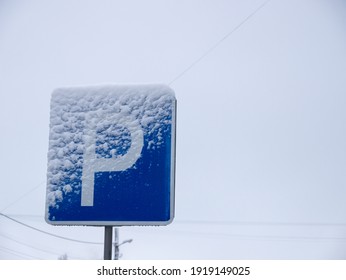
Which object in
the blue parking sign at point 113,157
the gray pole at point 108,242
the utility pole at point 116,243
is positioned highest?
the blue parking sign at point 113,157

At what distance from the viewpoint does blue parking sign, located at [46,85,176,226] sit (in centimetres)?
113

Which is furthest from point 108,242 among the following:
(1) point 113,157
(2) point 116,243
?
(2) point 116,243

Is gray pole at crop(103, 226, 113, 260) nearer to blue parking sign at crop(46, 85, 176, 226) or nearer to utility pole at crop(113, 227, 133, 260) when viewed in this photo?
blue parking sign at crop(46, 85, 176, 226)

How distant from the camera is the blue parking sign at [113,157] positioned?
1.13 meters

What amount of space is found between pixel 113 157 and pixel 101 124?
0.33 ft

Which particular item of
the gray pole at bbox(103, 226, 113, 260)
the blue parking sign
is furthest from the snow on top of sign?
the gray pole at bbox(103, 226, 113, 260)

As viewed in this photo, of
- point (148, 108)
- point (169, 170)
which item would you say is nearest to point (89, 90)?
point (148, 108)

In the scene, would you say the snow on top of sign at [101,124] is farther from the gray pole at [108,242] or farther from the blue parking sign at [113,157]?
the gray pole at [108,242]

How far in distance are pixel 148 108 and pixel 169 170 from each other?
18 cm

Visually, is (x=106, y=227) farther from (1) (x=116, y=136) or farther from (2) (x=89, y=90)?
(2) (x=89, y=90)

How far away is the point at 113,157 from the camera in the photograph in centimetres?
115

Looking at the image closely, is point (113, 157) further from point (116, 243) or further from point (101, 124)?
point (116, 243)

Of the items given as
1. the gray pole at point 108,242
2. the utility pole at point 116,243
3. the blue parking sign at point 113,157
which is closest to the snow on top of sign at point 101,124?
the blue parking sign at point 113,157

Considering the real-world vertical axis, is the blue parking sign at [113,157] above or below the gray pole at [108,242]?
above
